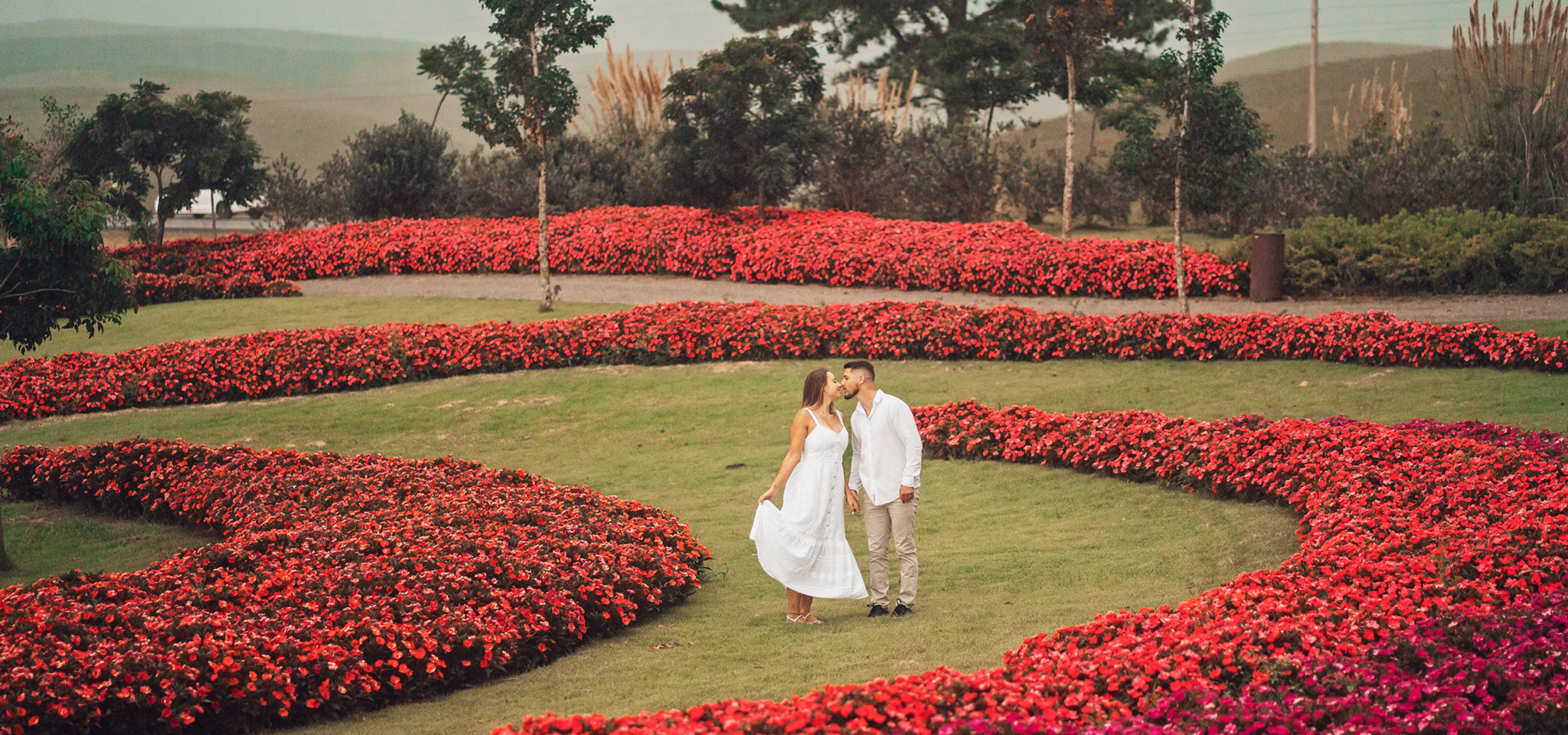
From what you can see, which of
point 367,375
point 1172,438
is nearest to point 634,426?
point 367,375

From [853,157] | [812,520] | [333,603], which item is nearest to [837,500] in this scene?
[812,520]

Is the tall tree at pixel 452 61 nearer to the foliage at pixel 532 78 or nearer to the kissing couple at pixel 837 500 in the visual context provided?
the foliage at pixel 532 78

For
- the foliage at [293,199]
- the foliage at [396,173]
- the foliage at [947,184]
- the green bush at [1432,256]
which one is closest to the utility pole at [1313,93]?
the foliage at [947,184]

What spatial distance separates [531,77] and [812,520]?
14.0 metres

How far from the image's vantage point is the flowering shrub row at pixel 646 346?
43.3 feet

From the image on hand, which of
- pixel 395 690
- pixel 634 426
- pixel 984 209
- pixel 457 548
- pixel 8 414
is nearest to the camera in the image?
pixel 395 690

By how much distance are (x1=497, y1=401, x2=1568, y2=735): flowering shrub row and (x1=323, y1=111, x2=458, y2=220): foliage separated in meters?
25.8

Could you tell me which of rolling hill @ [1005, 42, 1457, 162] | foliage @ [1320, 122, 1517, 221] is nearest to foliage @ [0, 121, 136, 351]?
foliage @ [1320, 122, 1517, 221]

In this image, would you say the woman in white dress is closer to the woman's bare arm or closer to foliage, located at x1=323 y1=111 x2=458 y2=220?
the woman's bare arm

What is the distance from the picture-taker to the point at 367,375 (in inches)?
577

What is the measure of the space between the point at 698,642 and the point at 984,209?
20.9 meters

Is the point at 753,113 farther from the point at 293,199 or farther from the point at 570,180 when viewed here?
the point at 293,199

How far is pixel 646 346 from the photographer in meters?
15.0

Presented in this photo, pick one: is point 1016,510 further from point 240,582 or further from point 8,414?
point 8,414
